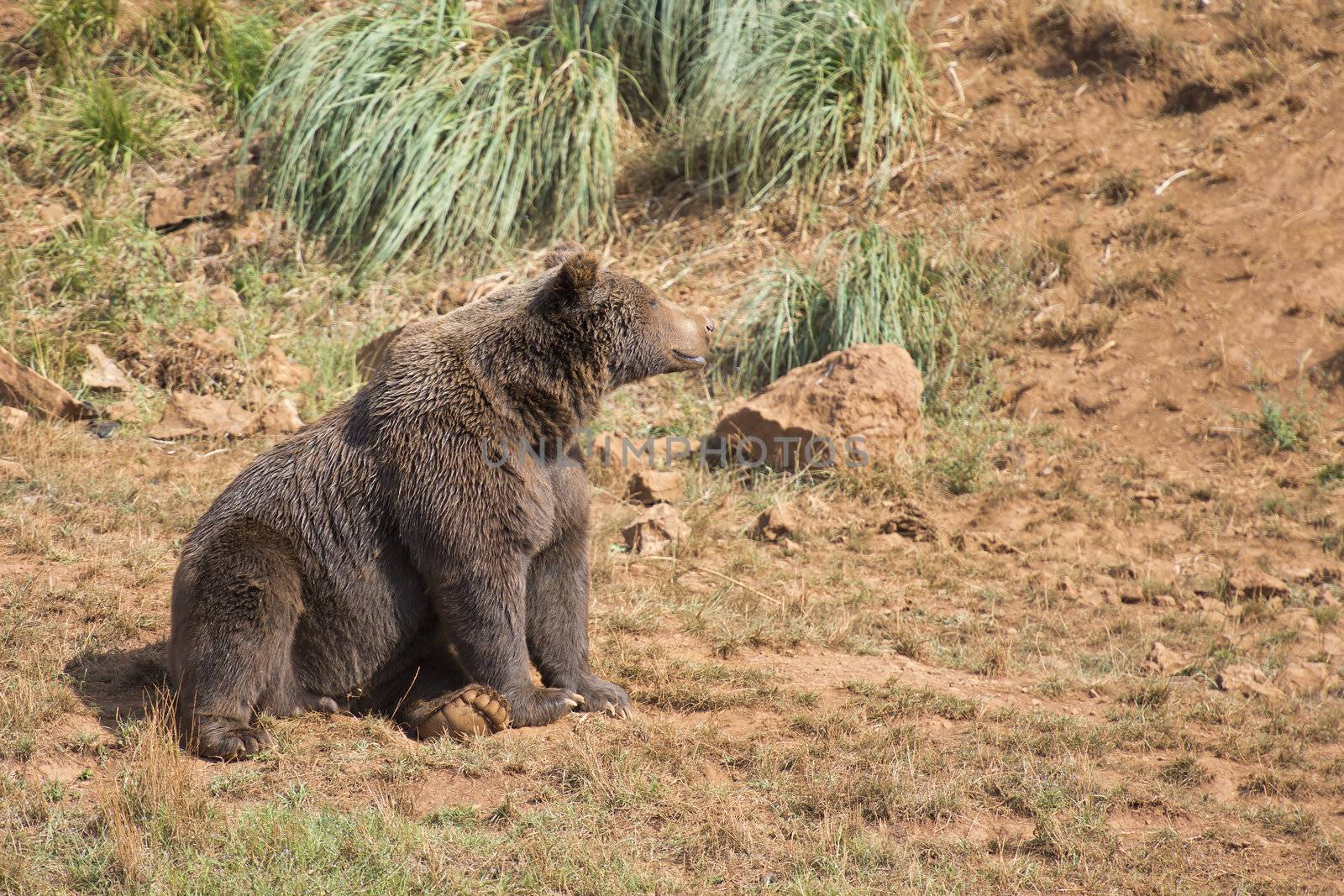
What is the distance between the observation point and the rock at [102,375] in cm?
901

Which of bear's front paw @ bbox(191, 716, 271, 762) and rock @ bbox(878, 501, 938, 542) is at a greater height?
bear's front paw @ bbox(191, 716, 271, 762)

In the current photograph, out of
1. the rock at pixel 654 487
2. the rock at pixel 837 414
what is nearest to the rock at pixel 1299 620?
the rock at pixel 837 414

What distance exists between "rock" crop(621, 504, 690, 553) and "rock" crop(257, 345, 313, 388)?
3.11 meters

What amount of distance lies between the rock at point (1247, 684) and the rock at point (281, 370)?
21.1 ft

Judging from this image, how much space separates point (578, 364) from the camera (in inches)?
213

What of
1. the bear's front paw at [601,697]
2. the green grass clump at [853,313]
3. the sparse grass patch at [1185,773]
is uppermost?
the green grass clump at [853,313]

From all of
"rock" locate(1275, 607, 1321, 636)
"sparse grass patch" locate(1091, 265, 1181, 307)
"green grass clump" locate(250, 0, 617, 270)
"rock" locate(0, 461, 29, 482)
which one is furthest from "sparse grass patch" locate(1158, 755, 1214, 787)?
"green grass clump" locate(250, 0, 617, 270)

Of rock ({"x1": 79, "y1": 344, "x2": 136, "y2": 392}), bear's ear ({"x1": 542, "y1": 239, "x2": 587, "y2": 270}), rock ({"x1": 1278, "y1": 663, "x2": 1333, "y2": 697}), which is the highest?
bear's ear ({"x1": 542, "y1": 239, "x2": 587, "y2": 270})

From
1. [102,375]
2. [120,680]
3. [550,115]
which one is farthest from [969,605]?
[102,375]

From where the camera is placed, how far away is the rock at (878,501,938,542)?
7875mm

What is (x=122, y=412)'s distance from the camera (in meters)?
8.80

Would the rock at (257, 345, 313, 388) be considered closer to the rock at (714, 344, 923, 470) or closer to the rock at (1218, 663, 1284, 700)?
the rock at (714, 344, 923, 470)

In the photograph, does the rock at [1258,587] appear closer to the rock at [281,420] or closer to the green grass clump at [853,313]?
the green grass clump at [853,313]

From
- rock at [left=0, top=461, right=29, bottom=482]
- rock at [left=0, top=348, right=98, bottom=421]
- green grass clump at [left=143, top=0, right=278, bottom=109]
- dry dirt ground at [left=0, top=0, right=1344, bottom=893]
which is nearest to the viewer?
dry dirt ground at [left=0, top=0, right=1344, bottom=893]
